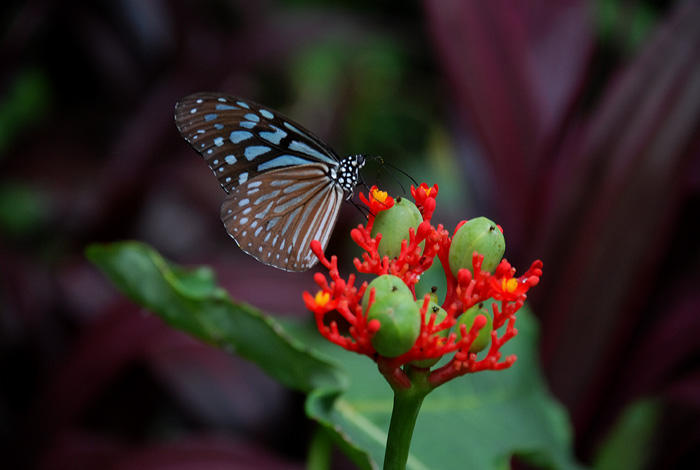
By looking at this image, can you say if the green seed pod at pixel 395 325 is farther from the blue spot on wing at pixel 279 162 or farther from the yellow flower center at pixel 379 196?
the blue spot on wing at pixel 279 162

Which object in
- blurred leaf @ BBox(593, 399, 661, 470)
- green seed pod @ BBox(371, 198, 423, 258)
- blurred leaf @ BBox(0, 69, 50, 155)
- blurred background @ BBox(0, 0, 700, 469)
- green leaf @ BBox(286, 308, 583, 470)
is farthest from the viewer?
blurred leaf @ BBox(0, 69, 50, 155)

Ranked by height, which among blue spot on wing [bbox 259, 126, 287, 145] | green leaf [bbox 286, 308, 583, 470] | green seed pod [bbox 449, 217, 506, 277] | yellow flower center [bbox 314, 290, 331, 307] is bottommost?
green leaf [bbox 286, 308, 583, 470]

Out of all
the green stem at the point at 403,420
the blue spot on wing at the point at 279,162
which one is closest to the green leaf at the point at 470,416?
the green stem at the point at 403,420

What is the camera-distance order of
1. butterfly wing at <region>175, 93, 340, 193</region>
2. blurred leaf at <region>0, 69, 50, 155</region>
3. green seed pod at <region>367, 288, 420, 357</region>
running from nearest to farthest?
green seed pod at <region>367, 288, 420, 357</region>, butterfly wing at <region>175, 93, 340, 193</region>, blurred leaf at <region>0, 69, 50, 155</region>

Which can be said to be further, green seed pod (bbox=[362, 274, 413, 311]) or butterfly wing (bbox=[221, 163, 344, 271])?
butterfly wing (bbox=[221, 163, 344, 271])

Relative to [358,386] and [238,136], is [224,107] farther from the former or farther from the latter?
[358,386]

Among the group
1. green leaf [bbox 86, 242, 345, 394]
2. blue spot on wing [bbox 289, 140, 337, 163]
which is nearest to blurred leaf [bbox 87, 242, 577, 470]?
green leaf [bbox 86, 242, 345, 394]

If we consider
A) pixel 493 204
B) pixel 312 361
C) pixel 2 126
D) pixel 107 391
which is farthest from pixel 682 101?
pixel 2 126

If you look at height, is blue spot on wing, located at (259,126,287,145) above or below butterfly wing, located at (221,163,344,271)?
above

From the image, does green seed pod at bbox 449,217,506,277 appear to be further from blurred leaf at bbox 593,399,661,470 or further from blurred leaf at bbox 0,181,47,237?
blurred leaf at bbox 0,181,47,237
